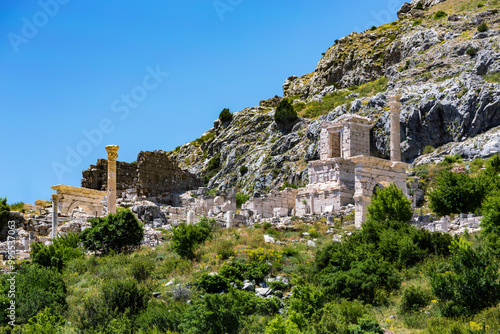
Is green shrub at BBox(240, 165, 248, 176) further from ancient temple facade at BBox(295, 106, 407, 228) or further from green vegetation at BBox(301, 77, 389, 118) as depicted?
ancient temple facade at BBox(295, 106, 407, 228)

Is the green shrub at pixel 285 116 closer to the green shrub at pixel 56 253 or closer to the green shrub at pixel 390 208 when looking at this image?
the green shrub at pixel 390 208

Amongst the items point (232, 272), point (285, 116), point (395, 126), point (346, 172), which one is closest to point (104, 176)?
point (285, 116)

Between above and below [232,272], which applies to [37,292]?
below

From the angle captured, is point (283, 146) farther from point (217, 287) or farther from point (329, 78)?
point (217, 287)

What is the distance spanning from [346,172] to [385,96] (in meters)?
17.3

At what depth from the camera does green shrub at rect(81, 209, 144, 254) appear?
115ft

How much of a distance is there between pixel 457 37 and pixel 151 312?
5238cm

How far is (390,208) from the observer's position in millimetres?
32906

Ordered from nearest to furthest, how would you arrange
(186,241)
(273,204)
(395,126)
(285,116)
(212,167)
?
(186,241) → (395,126) → (273,204) → (285,116) → (212,167)

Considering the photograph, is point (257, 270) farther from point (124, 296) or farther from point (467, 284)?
point (467, 284)

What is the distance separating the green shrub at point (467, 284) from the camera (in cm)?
2158

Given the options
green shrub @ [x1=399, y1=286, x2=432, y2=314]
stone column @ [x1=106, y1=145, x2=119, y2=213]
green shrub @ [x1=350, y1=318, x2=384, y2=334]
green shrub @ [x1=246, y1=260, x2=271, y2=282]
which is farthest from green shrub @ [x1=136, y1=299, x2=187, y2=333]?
stone column @ [x1=106, y1=145, x2=119, y2=213]

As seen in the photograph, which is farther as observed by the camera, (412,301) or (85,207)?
(85,207)

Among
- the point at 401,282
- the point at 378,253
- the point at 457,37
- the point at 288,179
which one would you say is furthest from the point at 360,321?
the point at 457,37
